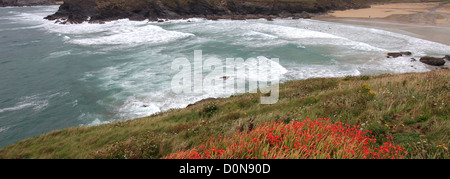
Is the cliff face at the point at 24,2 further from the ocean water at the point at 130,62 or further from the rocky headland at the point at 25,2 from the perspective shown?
the ocean water at the point at 130,62

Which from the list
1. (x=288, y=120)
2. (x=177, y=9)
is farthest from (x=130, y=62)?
(x=177, y=9)

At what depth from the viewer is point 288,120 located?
7633mm

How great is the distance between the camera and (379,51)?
30391 millimetres

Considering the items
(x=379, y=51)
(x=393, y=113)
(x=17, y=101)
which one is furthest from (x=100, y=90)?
(x=379, y=51)

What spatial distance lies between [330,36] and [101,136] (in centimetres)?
3954

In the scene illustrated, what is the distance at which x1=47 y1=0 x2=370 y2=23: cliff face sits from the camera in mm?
64312

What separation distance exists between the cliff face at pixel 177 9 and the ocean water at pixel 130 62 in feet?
49.8

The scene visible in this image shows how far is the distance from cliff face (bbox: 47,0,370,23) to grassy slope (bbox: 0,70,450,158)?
59.3m

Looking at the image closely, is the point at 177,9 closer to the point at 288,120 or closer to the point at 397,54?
the point at 397,54

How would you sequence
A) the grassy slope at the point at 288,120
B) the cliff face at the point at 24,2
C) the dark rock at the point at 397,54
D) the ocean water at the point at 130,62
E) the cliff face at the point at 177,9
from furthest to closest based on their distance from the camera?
the cliff face at the point at 24,2
the cliff face at the point at 177,9
the dark rock at the point at 397,54
the ocean water at the point at 130,62
the grassy slope at the point at 288,120

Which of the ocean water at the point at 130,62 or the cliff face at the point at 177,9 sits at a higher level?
the cliff face at the point at 177,9

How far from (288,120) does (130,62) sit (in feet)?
82.1

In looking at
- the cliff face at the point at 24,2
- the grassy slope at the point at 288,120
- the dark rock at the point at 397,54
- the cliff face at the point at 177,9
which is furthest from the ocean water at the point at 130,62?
the cliff face at the point at 24,2

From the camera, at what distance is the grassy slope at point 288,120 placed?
5.89 metres
